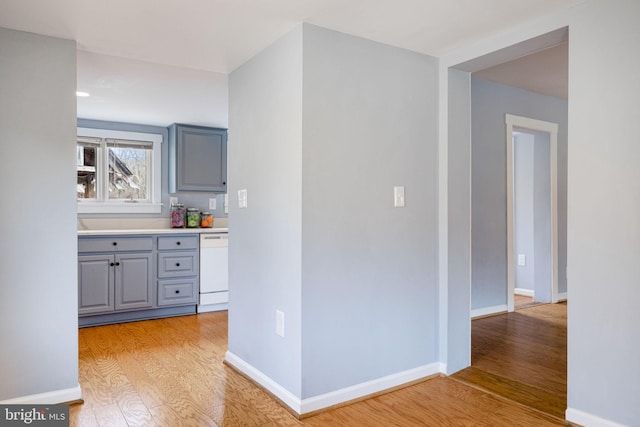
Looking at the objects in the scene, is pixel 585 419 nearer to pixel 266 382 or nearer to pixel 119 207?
pixel 266 382

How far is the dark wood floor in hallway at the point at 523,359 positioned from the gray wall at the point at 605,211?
0.37 metres

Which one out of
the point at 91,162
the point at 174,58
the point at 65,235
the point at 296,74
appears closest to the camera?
the point at 296,74

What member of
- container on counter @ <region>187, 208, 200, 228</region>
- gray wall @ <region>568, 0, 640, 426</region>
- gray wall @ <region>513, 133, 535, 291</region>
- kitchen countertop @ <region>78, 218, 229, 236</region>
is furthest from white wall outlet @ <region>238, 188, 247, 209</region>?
gray wall @ <region>513, 133, 535, 291</region>

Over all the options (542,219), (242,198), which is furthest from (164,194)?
(542,219)

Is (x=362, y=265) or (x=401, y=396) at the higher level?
(x=362, y=265)

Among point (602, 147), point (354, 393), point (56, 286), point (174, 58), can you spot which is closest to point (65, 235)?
point (56, 286)

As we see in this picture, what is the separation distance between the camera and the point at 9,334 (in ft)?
7.91

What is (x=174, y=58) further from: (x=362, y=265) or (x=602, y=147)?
(x=602, y=147)

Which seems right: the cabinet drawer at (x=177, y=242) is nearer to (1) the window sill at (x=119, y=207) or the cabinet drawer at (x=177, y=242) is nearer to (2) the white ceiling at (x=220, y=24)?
(1) the window sill at (x=119, y=207)

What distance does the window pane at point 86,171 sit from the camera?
4.80 m

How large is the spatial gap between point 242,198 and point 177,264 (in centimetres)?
198

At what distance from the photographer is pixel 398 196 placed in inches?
108

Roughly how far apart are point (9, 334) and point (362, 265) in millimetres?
1946

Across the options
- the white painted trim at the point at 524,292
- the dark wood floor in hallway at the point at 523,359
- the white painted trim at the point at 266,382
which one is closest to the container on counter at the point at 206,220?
the white painted trim at the point at 266,382
